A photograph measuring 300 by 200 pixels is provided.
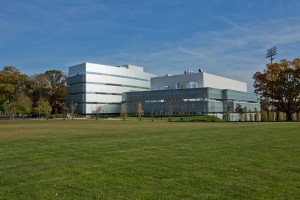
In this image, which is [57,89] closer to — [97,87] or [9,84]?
[97,87]

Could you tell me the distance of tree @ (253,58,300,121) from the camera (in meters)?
57.5

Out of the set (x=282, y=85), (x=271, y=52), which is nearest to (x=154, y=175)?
(x=282, y=85)

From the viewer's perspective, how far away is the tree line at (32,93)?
282 ft

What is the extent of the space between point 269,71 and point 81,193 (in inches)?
2332

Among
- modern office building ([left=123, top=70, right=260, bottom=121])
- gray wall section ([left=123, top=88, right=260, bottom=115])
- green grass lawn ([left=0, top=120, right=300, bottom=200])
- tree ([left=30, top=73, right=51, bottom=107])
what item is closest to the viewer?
green grass lawn ([left=0, top=120, right=300, bottom=200])

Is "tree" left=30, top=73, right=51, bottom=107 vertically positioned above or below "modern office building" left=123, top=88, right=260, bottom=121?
above

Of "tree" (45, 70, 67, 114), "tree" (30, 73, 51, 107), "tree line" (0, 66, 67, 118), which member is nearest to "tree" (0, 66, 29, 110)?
"tree line" (0, 66, 67, 118)

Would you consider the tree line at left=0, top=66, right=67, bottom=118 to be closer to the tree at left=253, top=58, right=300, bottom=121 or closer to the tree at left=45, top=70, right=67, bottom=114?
the tree at left=45, top=70, right=67, bottom=114

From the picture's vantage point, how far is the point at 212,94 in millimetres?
98000

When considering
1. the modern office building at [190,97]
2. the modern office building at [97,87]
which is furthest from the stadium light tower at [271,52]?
the modern office building at [97,87]

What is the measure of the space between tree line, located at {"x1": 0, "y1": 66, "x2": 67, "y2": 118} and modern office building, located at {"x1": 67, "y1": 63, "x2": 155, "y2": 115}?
433 cm

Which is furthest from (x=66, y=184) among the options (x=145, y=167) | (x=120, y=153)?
(x=120, y=153)

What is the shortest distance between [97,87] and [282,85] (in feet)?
228

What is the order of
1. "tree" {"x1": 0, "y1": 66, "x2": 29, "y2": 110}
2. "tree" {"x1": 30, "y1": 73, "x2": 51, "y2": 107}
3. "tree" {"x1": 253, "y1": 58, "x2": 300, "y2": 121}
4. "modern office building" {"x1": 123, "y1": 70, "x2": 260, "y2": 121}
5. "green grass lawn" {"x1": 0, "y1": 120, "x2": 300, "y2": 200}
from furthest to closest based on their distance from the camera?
"tree" {"x1": 30, "y1": 73, "x2": 51, "y2": 107}
"modern office building" {"x1": 123, "y1": 70, "x2": 260, "y2": 121}
"tree" {"x1": 0, "y1": 66, "x2": 29, "y2": 110}
"tree" {"x1": 253, "y1": 58, "x2": 300, "y2": 121}
"green grass lawn" {"x1": 0, "y1": 120, "x2": 300, "y2": 200}
